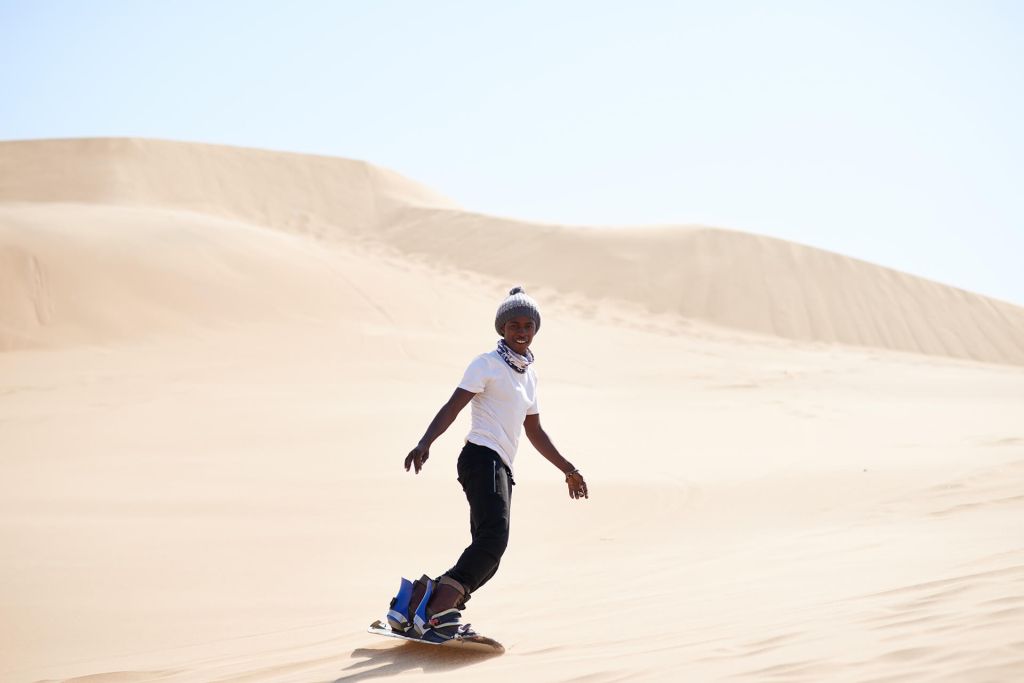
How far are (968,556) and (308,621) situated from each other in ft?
11.1

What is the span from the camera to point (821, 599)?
13.7ft

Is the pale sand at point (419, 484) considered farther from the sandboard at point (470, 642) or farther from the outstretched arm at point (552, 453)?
the outstretched arm at point (552, 453)

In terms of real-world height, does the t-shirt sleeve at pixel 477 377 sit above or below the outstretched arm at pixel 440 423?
above

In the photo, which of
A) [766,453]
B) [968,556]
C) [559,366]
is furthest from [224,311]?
[968,556]

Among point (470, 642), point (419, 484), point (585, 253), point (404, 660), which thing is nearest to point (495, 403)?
point (470, 642)

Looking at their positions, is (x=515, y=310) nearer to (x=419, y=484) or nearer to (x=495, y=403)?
(x=495, y=403)

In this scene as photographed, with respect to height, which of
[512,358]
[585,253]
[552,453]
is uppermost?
[585,253]

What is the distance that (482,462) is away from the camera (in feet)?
13.1

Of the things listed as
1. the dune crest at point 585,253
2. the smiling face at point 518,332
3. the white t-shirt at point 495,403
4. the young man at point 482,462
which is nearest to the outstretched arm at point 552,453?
the young man at point 482,462

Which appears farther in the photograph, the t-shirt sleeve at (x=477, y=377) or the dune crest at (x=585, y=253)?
the dune crest at (x=585, y=253)

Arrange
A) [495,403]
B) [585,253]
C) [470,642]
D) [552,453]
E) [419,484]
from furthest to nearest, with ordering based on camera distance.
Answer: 1. [585,253]
2. [419,484]
3. [552,453]
4. [495,403]
5. [470,642]

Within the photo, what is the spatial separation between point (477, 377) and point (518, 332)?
0.31m

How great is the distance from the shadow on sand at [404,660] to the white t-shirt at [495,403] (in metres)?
0.83

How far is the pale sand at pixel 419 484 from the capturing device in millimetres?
3889
